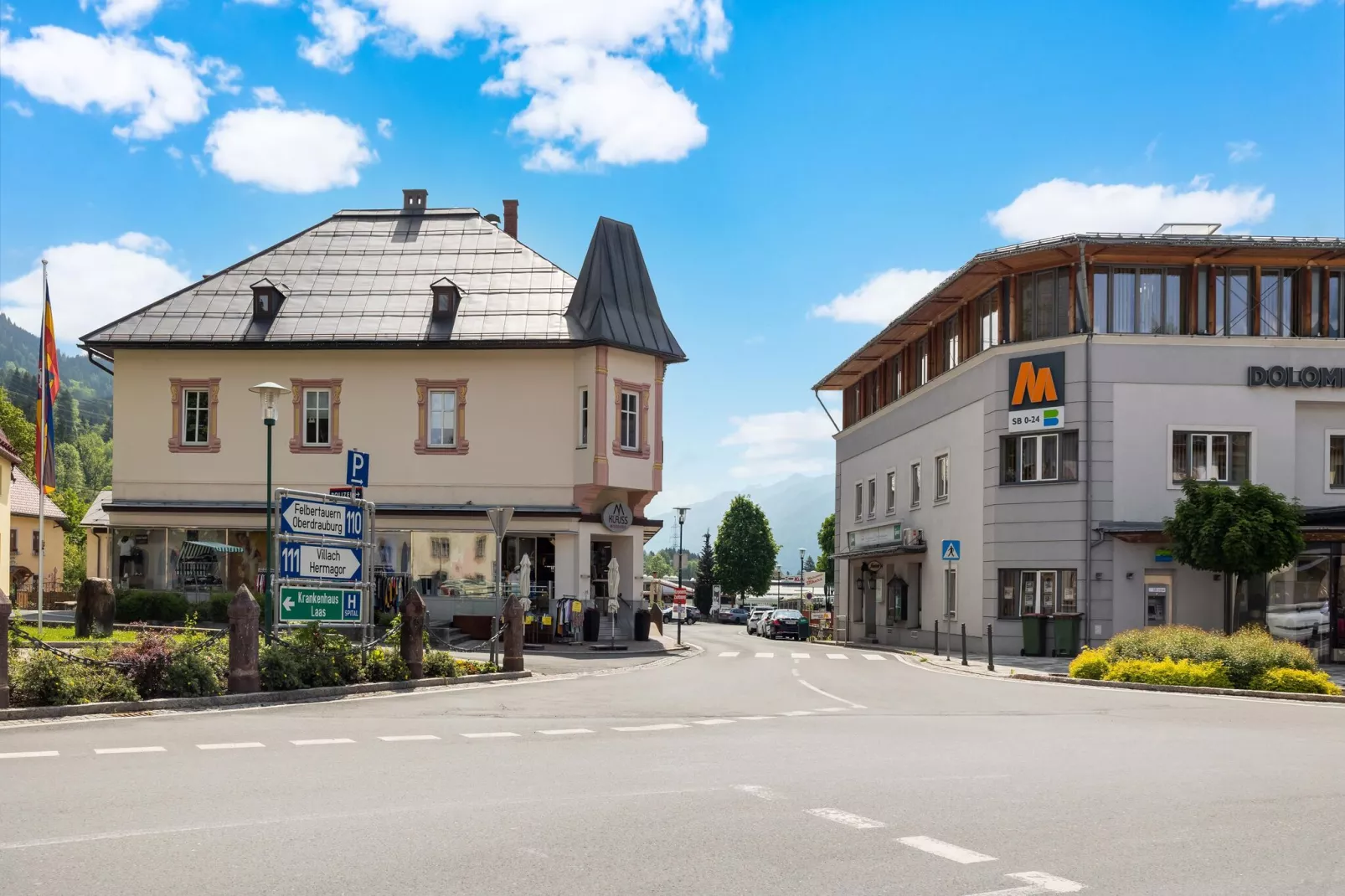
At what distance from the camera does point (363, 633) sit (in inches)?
811

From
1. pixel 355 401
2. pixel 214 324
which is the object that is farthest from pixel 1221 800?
pixel 214 324

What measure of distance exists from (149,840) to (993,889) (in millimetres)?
4770

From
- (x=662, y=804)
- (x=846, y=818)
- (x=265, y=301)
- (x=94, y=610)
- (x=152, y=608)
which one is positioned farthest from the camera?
(x=265, y=301)

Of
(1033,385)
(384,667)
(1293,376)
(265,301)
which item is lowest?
(384,667)

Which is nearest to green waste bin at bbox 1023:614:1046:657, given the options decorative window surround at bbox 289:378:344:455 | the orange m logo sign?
the orange m logo sign

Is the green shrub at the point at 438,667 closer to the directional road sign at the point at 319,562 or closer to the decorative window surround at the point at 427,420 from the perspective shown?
the directional road sign at the point at 319,562

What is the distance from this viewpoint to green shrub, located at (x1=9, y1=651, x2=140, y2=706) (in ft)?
50.2

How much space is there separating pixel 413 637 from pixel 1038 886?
15.0 meters

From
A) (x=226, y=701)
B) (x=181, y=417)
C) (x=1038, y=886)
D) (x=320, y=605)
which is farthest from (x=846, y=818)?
(x=181, y=417)

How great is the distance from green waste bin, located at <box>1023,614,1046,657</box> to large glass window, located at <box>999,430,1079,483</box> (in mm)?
3770

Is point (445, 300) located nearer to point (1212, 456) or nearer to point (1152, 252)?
point (1152, 252)

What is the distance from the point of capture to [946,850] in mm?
7809

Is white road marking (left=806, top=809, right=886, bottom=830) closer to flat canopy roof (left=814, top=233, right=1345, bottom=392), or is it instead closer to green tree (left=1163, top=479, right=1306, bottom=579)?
green tree (left=1163, top=479, right=1306, bottom=579)

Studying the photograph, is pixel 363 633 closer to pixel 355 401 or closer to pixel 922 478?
pixel 355 401
